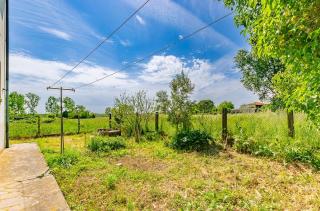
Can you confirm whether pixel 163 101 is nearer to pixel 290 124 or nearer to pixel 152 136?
pixel 152 136

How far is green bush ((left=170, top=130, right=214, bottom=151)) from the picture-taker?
284 inches

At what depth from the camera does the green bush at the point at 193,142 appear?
23.7 feet

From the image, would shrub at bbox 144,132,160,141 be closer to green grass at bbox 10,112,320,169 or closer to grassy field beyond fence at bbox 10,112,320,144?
green grass at bbox 10,112,320,169

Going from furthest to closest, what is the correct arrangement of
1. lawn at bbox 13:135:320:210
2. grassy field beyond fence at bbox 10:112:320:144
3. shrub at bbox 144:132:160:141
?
shrub at bbox 144:132:160:141, grassy field beyond fence at bbox 10:112:320:144, lawn at bbox 13:135:320:210

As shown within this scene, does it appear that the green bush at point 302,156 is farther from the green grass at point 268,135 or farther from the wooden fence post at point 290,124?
the wooden fence post at point 290,124

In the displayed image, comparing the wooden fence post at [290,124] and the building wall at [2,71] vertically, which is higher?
the building wall at [2,71]

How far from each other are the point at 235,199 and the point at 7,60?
914cm

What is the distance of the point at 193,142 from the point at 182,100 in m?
2.20

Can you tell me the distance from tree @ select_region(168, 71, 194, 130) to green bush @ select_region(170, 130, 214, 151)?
1.42 meters

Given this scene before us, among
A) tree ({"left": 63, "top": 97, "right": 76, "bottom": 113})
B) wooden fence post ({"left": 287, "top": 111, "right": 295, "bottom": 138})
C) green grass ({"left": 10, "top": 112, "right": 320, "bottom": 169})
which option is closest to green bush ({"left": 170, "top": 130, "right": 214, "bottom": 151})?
green grass ({"left": 10, "top": 112, "right": 320, "bottom": 169})

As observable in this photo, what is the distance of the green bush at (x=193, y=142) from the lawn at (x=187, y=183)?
3.16 feet

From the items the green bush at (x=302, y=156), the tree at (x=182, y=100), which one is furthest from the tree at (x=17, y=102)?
the green bush at (x=302, y=156)

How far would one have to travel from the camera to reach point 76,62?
834cm

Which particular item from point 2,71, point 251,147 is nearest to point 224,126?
point 251,147
